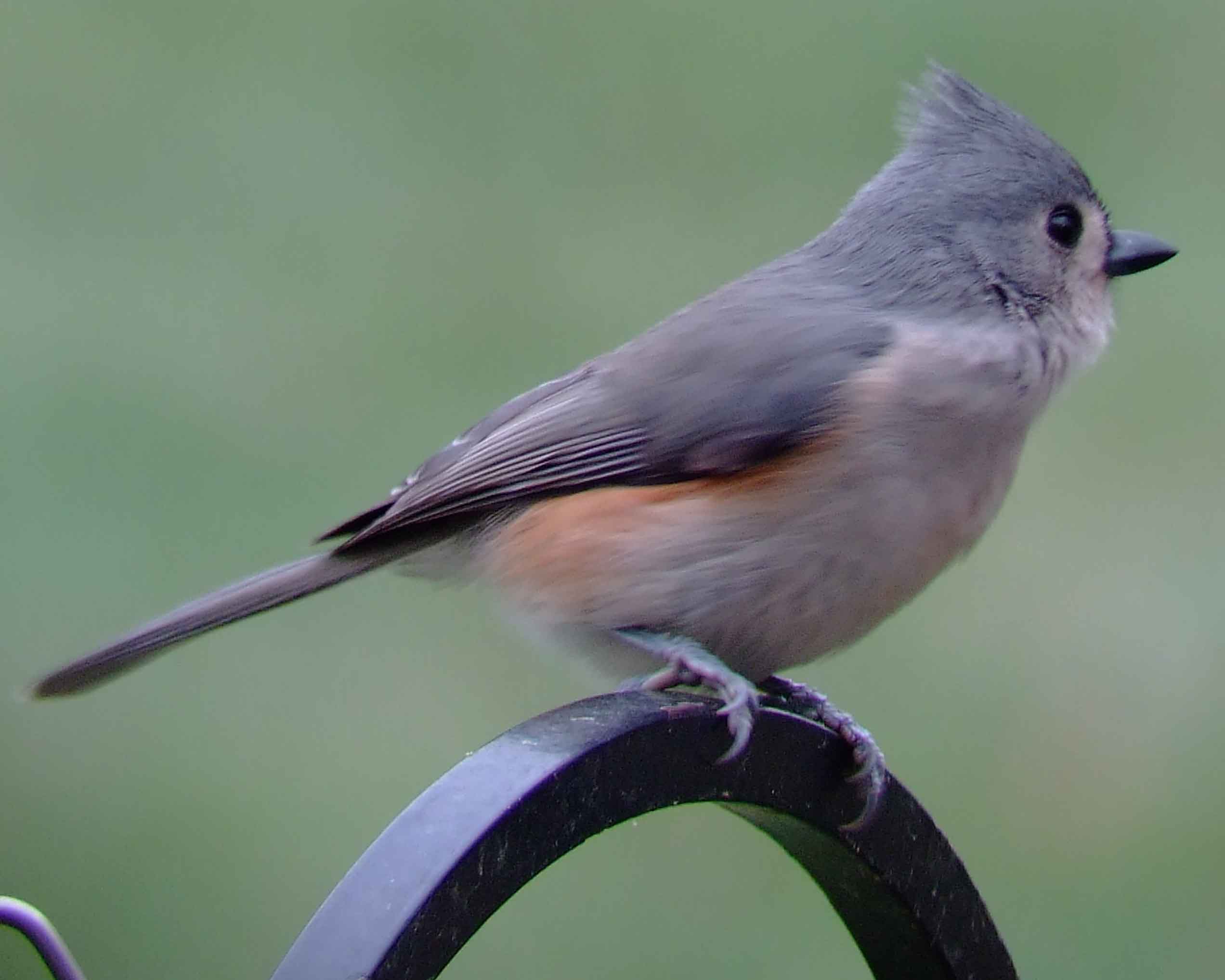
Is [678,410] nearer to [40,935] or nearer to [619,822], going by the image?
[619,822]

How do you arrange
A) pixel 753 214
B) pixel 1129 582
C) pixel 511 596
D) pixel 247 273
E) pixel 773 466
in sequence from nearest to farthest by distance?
1. pixel 773 466
2. pixel 511 596
3. pixel 1129 582
4. pixel 247 273
5. pixel 753 214

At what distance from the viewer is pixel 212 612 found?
9.27 ft

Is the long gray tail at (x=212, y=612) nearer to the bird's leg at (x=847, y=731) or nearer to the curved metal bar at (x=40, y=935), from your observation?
the bird's leg at (x=847, y=731)

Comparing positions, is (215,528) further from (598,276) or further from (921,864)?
(921,864)

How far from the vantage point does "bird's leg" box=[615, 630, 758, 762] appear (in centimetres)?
204

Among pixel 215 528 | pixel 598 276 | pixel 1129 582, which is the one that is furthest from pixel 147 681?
pixel 1129 582

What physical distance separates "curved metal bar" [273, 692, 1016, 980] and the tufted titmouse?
0.18 m

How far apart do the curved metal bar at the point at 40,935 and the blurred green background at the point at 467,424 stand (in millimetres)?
1737

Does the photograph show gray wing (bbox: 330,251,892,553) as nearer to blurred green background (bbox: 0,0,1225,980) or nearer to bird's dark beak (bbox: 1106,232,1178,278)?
bird's dark beak (bbox: 1106,232,1178,278)

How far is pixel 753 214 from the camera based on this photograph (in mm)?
5012

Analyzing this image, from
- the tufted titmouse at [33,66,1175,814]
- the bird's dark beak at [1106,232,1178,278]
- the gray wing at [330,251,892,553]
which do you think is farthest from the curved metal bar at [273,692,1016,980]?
the bird's dark beak at [1106,232,1178,278]

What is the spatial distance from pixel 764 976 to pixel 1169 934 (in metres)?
0.78

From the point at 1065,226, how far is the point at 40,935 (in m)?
1.85

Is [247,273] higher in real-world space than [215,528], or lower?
higher
